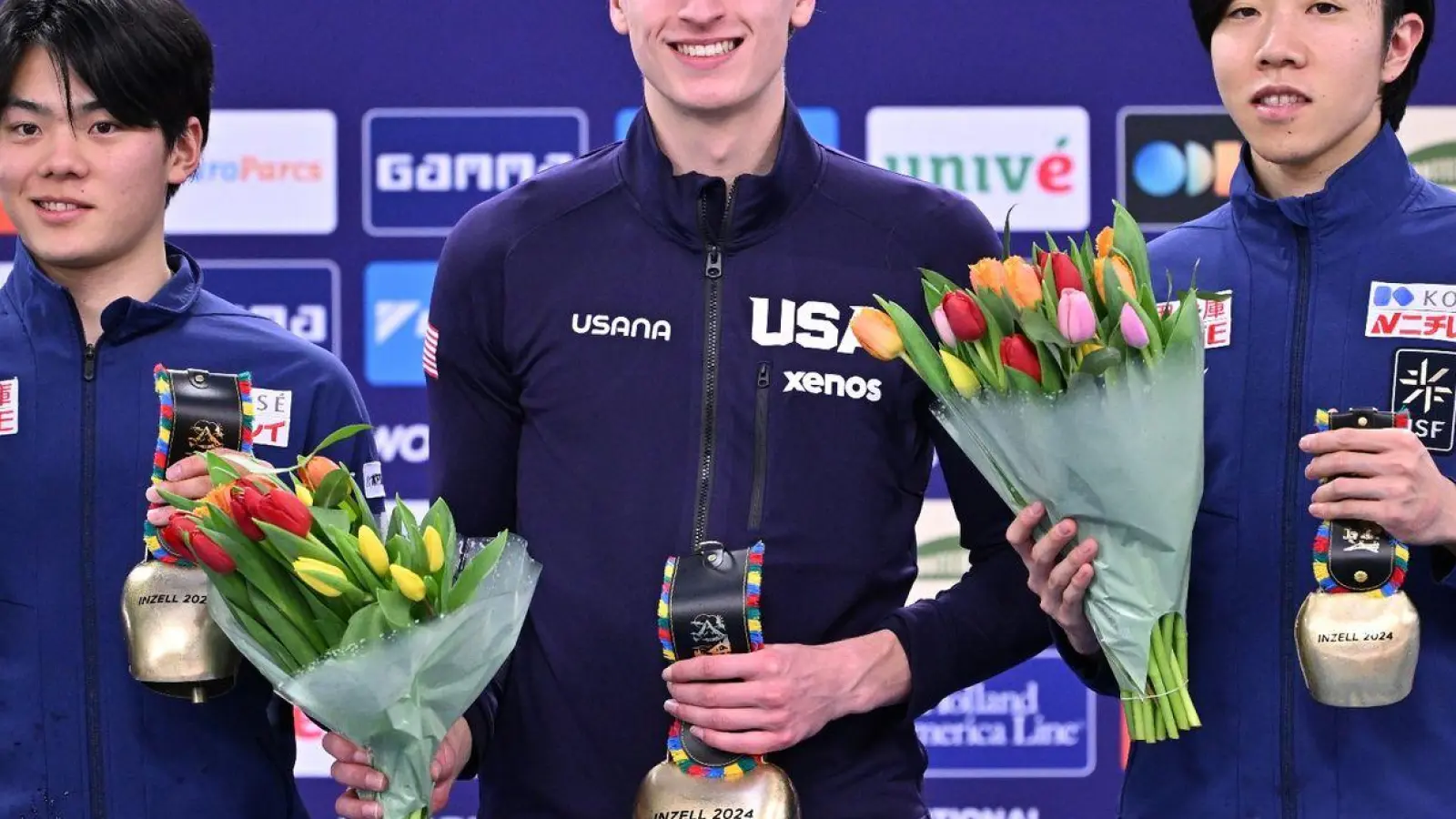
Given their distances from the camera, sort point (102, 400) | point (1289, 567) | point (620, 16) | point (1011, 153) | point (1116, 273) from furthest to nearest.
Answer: point (1011, 153) < point (102, 400) < point (620, 16) < point (1289, 567) < point (1116, 273)

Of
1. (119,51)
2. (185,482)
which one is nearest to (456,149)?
(119,51)

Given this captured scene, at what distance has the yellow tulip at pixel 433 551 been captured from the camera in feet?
5.48

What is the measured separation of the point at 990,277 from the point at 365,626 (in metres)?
0.65

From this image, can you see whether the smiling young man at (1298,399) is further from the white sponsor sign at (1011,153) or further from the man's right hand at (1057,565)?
the white sponsor sign at (1011,153)

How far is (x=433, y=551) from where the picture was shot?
1.67 m

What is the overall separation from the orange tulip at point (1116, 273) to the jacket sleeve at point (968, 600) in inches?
9.2

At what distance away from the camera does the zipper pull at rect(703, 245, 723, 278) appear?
1953mm

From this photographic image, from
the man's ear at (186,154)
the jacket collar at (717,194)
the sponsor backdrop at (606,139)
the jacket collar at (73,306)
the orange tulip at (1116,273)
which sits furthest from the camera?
the sponsor backdrop at (606,139)

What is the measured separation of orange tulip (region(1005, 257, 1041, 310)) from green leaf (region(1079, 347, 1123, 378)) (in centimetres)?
7

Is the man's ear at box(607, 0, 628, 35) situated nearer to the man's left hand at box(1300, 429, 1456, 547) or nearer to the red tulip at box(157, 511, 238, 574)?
the red tulip at box(157, 511, 238, 574)

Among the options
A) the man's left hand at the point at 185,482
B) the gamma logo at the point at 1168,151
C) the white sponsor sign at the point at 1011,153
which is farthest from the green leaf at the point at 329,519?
the gamma logo at the point at 1168,151

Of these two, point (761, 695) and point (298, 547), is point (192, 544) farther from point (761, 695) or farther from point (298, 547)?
point (761, 695)

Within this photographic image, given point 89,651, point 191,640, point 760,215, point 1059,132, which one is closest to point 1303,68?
point 760,215

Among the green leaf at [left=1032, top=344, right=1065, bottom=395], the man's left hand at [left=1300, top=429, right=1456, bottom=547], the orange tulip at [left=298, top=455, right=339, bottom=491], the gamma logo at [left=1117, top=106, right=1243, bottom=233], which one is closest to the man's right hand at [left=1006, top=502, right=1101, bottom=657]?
the green leaf at [left=1032, top=344, right=1065, bottom=395]
